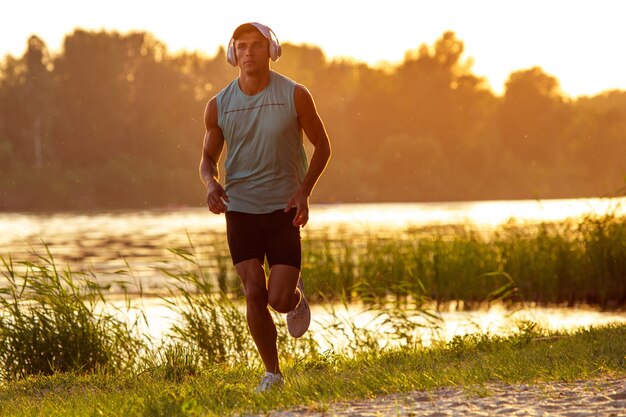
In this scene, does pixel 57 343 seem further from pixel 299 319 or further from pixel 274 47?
pixel 274 47

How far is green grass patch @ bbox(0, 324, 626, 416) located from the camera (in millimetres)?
6305

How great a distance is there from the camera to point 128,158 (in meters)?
71.4

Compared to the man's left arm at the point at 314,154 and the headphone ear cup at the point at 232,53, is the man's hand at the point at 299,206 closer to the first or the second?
the man's left arm at the point at 314,154

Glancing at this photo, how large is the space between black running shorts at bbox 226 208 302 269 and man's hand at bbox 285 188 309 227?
0.10 metres

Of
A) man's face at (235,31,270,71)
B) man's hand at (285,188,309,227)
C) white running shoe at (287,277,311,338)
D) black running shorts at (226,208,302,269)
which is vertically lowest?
white running shoe at (287,277,311,338)

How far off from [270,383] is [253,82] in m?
1.96

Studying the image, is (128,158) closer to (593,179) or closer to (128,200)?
(128,200)

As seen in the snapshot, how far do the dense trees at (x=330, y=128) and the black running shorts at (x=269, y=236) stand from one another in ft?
200

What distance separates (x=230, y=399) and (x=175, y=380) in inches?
64.1

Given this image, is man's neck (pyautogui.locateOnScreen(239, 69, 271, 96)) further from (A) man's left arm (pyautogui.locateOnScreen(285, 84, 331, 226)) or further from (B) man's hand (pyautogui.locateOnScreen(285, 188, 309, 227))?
(B) man's hand (pyautogui.locateOnScreen(285, 188, 309, 227))

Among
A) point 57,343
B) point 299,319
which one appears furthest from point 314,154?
point 57,343

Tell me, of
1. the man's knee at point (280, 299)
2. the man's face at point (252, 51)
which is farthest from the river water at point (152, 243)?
the man's face at point (252, 51)

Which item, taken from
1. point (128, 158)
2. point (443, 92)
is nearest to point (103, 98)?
point (128, 158)

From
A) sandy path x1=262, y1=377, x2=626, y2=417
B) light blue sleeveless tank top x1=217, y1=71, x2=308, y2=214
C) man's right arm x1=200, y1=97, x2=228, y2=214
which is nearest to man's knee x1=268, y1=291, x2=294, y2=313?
light blue sleeveless tank top x1=217, y1=71, x2=308, y2=214
